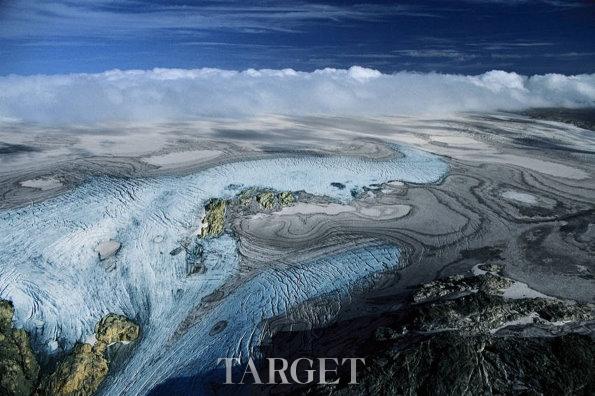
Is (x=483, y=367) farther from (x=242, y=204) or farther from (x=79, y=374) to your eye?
(x=242, y=204)

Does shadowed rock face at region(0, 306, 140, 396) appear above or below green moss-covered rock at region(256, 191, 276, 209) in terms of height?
below

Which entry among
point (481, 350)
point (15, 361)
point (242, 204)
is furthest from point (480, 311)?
point (15, 361)

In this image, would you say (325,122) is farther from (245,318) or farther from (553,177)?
(245,318)

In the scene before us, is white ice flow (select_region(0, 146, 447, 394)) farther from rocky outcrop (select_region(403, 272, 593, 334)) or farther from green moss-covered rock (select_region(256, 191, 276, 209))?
rocky outcrop (select_region(403, 272, 593, 334))

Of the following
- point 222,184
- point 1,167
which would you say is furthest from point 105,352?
point 1,167

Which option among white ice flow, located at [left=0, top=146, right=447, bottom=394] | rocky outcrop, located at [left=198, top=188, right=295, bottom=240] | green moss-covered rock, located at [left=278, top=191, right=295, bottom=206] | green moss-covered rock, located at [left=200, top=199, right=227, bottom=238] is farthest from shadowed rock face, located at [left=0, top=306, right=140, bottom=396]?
green moss-covered rock, located at [left=278, top=191, right=295, bottom=206]
